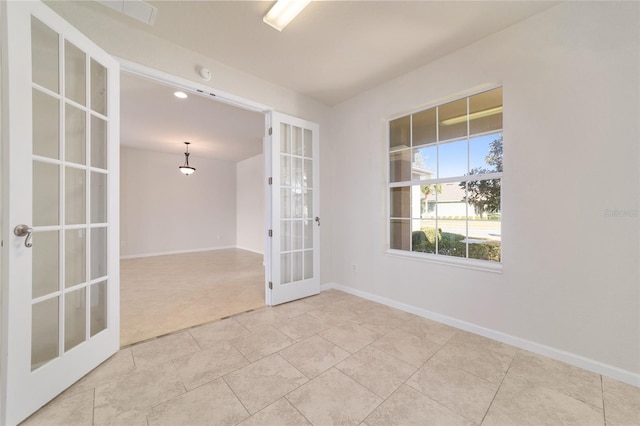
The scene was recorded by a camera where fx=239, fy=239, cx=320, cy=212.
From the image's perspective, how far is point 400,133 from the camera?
3162mm

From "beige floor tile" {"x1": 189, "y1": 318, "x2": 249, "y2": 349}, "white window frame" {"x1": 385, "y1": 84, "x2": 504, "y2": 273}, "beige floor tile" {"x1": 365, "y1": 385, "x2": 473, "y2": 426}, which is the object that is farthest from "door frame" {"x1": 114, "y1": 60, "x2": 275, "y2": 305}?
"beige floor tile" {"x1": 365, "y1": 385, "x2": 473, "y2": 426}

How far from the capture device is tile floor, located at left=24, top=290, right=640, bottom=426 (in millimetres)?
1404

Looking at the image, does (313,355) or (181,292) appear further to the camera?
(181,292)

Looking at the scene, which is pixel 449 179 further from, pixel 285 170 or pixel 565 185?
pixel 285 170

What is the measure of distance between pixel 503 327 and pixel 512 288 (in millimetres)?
379

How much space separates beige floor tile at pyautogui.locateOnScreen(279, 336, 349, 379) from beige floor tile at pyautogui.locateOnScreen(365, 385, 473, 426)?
0.51 metres

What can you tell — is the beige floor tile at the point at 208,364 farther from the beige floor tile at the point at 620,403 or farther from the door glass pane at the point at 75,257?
the beige floor tile at the point at 620,403

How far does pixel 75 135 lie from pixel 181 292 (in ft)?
8.46

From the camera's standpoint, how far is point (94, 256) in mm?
1889

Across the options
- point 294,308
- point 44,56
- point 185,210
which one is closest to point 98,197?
point 44,56

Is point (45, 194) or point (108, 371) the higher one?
point (45, 194)

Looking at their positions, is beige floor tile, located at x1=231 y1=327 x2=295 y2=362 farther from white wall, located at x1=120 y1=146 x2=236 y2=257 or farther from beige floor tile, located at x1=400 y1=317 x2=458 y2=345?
white wall, located at x1=120 y1=146 x2=236 y2=257

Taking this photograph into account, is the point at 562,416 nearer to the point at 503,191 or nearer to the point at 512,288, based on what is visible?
the point at 512,288

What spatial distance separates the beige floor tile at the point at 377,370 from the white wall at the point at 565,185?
1.03 m
